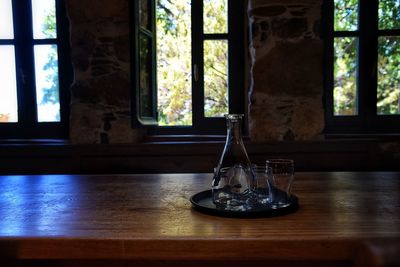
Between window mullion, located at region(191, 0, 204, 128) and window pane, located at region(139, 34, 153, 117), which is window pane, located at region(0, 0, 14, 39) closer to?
window pane, located at region(139, 34, 153, 117)

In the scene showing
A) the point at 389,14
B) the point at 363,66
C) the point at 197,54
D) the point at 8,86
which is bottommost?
the point at 8,86

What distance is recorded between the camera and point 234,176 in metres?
1.12

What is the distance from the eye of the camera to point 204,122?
280 cm

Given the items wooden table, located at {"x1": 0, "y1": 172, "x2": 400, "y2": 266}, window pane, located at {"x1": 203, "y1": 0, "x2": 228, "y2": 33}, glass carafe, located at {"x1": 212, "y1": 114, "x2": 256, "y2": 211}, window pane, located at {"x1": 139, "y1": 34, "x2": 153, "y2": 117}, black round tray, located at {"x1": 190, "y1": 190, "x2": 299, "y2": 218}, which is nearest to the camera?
wooden table, located at {"x1": 0, "y1": 172, "x2": 400, "y2": 266}

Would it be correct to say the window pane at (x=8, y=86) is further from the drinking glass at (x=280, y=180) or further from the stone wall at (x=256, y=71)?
the drinking glass at (x=280, y=180)

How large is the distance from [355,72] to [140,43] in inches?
63.3

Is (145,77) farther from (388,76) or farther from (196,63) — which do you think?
(388,76)

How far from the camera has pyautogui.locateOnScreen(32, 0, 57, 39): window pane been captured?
9.11 feet

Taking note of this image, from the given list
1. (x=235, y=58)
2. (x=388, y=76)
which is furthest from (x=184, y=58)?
(x=388, y=76)

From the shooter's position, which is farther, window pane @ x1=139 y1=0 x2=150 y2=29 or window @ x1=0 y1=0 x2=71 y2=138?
window @ x1=0 y1=0 x2=71 y2=138

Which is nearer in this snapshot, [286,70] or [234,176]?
[234,176]

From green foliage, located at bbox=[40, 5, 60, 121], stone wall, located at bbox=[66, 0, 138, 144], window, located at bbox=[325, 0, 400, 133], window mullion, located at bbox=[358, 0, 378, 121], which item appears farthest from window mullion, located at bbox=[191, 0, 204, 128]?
window mullion, located at bbox=[358, 0, 378, 121]

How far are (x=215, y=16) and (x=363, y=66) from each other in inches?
46.3

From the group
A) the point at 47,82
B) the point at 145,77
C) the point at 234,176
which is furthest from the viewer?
the point at 47,82
